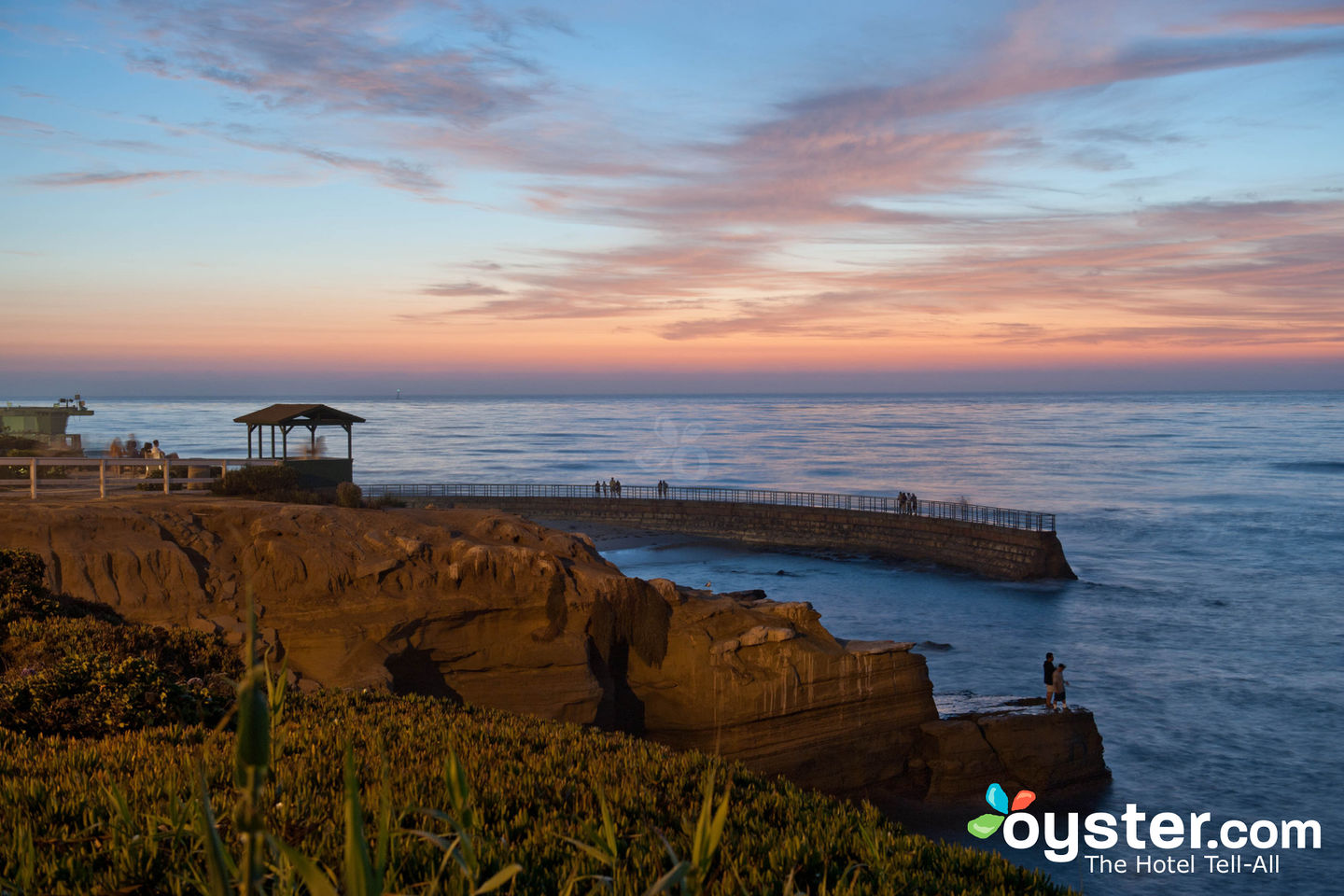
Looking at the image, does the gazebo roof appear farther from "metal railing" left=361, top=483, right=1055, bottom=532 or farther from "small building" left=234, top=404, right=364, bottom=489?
"metal railing" left=361, top=483, right=1055, bottom=532

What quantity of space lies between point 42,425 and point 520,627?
40.8m

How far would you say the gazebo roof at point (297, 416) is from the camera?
26062 mm

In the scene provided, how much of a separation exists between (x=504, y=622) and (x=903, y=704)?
7657mm

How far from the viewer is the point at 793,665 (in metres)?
16.5

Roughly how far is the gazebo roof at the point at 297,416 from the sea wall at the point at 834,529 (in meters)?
20.8

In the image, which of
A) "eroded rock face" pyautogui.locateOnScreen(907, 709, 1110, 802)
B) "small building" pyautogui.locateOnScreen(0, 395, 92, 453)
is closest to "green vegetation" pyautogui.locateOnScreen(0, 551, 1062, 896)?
"eroded rock face" pyautogui.locateOnScreen(907, 709, 1110, 802)

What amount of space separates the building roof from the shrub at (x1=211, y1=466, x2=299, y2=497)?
3.13 m

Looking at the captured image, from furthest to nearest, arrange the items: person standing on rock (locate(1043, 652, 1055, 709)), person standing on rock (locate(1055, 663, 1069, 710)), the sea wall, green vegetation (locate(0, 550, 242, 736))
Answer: the sea wall → person standing on rock (locate(1043, 652, 1055, 709)) → person standing on rock (locate(1055, 663, 1069, 710)) → green vegetation (locate(0, 550, 242, 736))

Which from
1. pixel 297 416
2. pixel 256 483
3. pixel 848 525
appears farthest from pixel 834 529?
pixel 256 483

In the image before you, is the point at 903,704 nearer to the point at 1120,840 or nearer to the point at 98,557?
the point at 1120,840

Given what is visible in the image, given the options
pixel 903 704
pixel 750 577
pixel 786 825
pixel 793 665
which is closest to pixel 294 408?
pixel 793 665

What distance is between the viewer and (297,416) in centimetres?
2722

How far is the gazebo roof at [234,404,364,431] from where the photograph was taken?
26.1 m

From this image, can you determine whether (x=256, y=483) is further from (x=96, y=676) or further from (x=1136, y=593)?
(x=1136, y=593)
